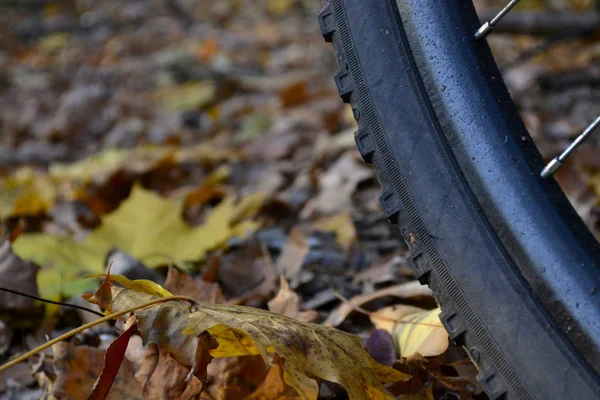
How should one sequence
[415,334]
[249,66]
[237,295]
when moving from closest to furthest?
1. [415,334]
2. [237,295]
3. [249,66]

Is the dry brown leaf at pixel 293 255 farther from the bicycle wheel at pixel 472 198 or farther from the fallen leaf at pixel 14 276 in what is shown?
the bicycle wheel at pixel 472 198

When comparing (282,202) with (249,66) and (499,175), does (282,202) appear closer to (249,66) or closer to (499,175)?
(499,175)

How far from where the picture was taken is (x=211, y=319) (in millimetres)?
837

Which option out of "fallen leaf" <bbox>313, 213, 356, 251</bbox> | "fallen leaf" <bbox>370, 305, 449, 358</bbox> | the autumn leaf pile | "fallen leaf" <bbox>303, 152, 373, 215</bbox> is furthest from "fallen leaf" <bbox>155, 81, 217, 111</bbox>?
"fallen leaf" <bbox>370, 305, 449, 358</bbox>

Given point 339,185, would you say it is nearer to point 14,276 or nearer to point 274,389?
point 14,276

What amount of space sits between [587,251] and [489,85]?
0.24m

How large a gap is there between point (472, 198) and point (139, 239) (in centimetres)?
104

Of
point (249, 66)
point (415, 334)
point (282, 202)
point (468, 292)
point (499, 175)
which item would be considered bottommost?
point (249, 66)

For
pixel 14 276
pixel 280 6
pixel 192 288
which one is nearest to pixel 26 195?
pixel 14 276

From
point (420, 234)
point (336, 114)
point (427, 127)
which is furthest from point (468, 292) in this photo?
point (336, 114)

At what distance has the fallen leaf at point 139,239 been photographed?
5.19ft

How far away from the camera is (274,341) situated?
2.70 ft

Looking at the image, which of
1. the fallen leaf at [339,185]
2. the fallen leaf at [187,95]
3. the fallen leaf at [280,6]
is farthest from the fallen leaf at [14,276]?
the fallen leaf at [280,6]

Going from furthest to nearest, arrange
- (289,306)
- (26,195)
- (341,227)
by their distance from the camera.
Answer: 1. (26,195)
2. (341,227)
3. (289,306)
